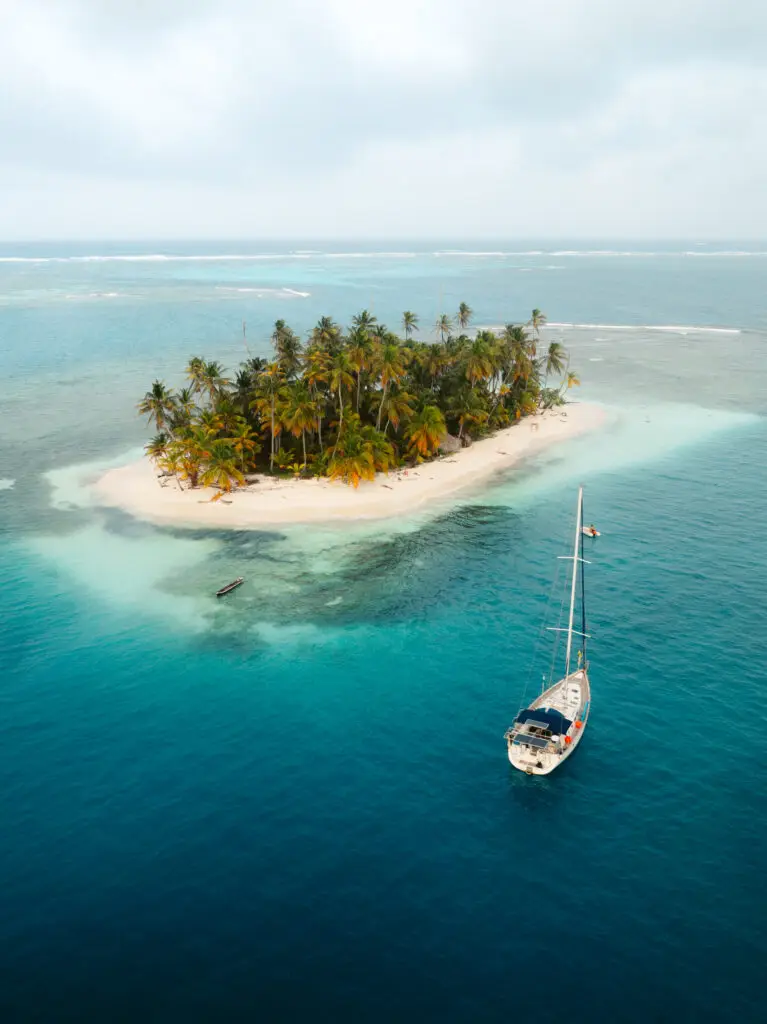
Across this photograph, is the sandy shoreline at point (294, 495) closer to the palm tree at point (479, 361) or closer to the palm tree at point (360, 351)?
the palm tree at point (479, 361)

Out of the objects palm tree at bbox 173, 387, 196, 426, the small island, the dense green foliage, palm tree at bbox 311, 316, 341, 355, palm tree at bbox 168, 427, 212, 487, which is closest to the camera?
palm tree at bbox 168, 427, 212, 487

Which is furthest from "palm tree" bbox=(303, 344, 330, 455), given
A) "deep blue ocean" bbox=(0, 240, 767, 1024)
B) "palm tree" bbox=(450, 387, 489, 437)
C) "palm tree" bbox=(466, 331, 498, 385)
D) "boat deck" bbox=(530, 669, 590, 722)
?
"boat deck" bbox=(530, 669, 590, 722)

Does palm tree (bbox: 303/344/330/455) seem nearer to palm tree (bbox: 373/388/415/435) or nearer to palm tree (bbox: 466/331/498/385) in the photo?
palm tree (bbox: 373/388/415/435)

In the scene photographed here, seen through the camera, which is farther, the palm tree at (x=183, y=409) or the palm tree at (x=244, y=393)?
the palm tree at (x=244, y=393)

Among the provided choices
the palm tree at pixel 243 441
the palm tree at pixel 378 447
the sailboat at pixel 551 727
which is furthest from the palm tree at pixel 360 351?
the sailboat at pixel 551 727

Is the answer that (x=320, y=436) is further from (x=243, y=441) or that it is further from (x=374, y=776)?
(x=374, y=776)

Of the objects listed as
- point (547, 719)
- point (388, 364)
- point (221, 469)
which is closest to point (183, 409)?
point (221, 469)
